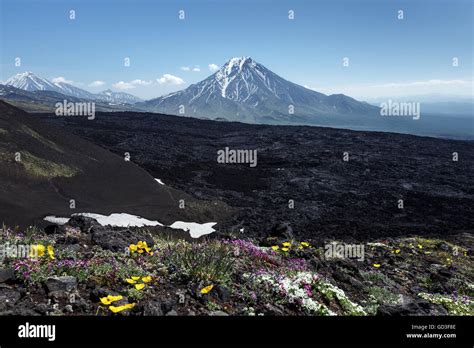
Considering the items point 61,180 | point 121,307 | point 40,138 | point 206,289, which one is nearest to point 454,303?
point 206,289

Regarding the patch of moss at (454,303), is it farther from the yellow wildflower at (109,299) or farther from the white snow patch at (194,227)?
the white snow patch at (194,227)

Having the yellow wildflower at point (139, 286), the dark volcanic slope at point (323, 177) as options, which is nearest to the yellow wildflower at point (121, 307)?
the yellow wildflower at point (139, 286)

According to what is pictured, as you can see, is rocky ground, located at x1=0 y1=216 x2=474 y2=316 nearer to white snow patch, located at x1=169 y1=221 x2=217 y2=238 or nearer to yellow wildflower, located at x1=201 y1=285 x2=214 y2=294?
yellow wildflower, located at x1=201 y1=285 x2=214 y2=294

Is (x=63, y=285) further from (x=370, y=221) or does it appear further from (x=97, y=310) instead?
(x=370, y=221)

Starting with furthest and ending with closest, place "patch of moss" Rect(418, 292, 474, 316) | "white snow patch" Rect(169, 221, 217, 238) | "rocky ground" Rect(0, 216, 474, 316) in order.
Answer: "white snow patch" Rect(169, 221, 217, 238), "patch of moss" Rect(418, 292, 474, 316), "rocky ground" Rect(0, 216, 474, 316)

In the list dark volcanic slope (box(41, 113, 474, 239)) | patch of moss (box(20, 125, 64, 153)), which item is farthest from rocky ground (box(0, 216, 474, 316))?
patch of moss (box(20, 125, 64, 153))

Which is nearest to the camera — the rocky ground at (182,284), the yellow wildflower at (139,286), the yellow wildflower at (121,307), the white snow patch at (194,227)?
the yellow wildflower at (121,307)
